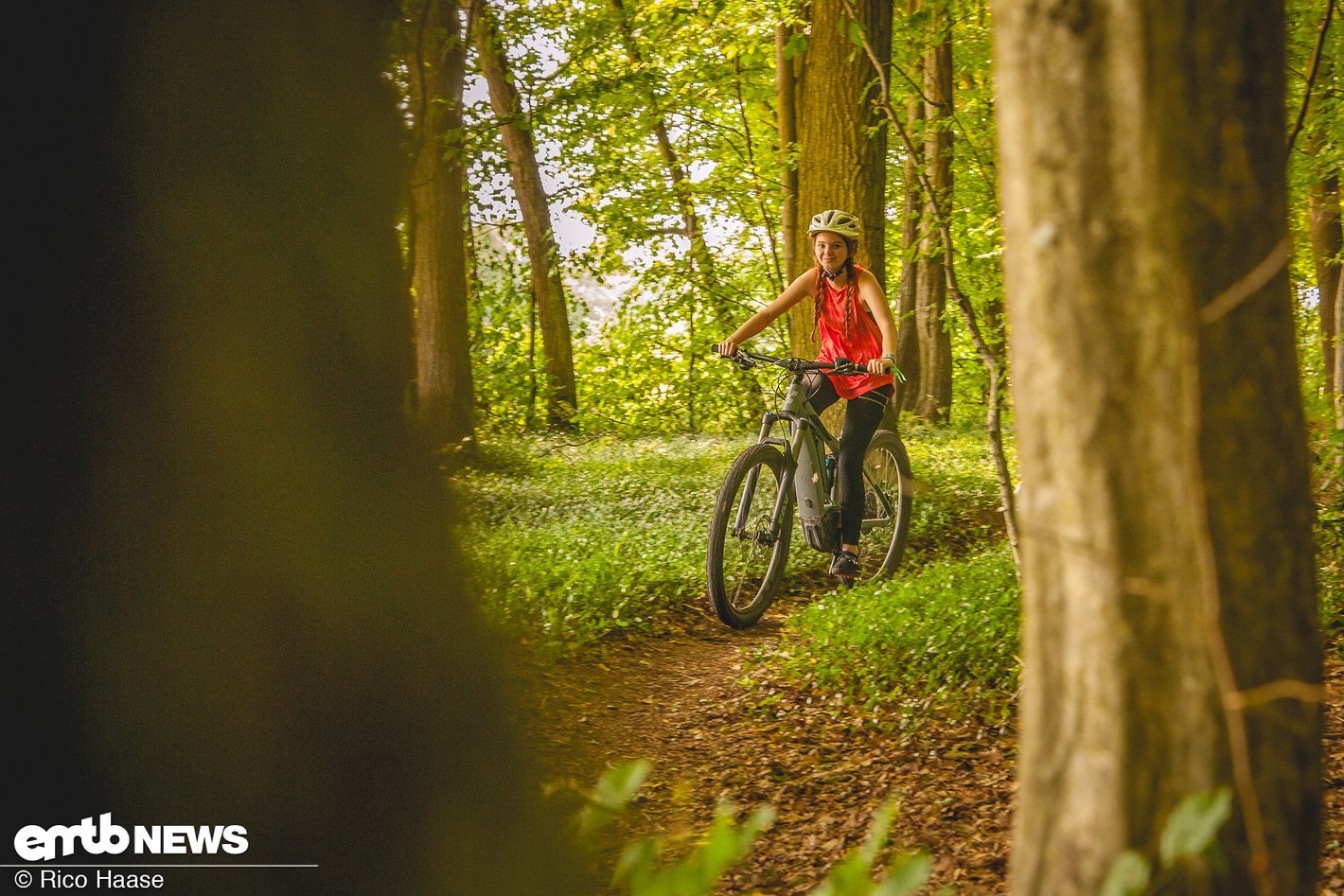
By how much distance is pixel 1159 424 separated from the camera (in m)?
1.50

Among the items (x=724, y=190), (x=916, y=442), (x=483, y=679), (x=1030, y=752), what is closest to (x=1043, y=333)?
(x=1030, y=752)

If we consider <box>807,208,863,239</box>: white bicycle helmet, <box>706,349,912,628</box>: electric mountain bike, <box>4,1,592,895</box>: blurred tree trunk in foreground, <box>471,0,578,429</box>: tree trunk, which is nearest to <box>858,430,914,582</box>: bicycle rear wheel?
<box>706,349,912,628</box>: electric mountain bike

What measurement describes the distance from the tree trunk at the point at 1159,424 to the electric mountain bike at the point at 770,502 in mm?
4498

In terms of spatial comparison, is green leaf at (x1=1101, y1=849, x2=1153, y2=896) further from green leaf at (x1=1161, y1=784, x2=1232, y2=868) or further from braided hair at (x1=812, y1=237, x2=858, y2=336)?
braided hair at (x1=812, y1=237, x2=858, y2=336)

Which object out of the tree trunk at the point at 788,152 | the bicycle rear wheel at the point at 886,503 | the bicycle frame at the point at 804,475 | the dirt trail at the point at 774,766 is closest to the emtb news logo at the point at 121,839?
the dirt trail at the point at 774,766

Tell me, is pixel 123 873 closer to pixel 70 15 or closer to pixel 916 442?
pixel 70 15

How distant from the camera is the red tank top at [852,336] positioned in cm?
664

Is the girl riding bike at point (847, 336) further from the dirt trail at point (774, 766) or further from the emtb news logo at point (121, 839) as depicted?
the emtb news logo at point (121, 839)

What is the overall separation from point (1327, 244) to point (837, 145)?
9.96m

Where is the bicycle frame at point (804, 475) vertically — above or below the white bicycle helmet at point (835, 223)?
below

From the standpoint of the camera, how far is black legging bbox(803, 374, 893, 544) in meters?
6.76

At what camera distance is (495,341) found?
56.5ft

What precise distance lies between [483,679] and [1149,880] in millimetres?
1465

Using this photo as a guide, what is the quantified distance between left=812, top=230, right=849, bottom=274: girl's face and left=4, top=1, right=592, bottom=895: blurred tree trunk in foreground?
14.9 feet
